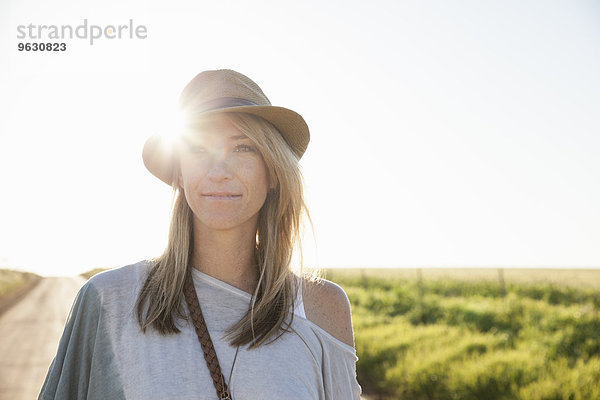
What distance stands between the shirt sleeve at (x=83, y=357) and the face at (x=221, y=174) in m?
0.58

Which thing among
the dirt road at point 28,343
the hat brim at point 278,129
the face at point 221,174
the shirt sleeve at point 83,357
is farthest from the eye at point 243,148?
the dirt road at point 28,343

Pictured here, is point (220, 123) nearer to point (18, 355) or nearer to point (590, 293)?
point (18, 355)

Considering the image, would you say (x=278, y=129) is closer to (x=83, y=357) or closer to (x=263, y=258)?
(x=263, y=258)

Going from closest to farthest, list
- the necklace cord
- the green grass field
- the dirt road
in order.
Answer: the necklace cord < the green grass field < the dirt road

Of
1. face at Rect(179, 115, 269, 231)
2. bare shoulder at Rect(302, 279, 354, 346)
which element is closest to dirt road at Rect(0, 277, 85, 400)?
bare shoulder at Rect(302, 279, 354, 346)

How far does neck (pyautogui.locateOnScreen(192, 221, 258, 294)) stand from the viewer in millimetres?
2391

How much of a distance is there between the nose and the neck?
0.30m

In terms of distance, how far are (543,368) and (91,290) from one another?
6.33m

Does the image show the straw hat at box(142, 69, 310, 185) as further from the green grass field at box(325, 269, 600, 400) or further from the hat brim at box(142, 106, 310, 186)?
the green grass field at box(325, 269, 600, 400)

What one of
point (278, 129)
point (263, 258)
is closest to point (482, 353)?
point (263, 258)

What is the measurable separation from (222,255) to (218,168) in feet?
1.40

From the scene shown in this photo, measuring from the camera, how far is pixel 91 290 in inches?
87.0

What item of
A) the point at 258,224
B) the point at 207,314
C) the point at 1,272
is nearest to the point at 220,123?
the point at 258,224

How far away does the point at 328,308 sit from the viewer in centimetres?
253
